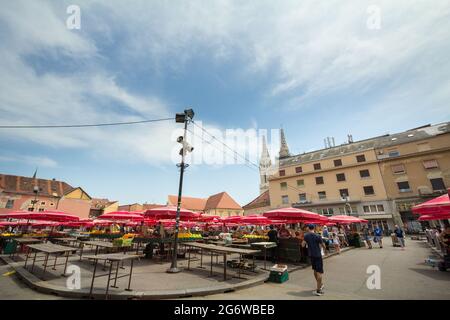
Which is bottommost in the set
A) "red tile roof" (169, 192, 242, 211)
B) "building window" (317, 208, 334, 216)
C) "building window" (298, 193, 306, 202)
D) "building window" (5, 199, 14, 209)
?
"building window" (317, 208, 334, 216)

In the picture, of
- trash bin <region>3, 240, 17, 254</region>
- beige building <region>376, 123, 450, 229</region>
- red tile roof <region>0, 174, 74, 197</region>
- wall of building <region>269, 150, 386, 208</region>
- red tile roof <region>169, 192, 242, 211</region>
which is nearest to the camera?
trash bin <region>3, 240, 17, 254</region>

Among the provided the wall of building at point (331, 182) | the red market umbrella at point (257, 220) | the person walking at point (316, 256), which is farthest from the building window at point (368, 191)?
the person walking at point (316, 256)

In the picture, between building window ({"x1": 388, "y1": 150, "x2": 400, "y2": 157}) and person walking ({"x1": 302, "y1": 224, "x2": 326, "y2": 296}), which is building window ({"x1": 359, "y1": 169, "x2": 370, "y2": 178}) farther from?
person walking ({"x1": 302, "y1": 224, "x2": 326, "y2": 296})

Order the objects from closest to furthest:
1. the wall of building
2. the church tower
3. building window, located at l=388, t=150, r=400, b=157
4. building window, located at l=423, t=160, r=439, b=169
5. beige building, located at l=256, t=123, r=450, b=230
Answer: building window, located at l=423, t=160, r=439, b=169 < beige building, located at l=256, t=123, r=450, b=230 < building window, located at l=388, t=150, r=400, b=157 < the wall of building < the church tower

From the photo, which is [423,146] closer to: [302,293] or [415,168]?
[415,168]

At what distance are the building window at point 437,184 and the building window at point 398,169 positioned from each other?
127 inches

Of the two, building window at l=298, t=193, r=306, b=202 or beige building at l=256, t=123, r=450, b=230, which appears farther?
building window at l=298, t=193, r=306, b=202

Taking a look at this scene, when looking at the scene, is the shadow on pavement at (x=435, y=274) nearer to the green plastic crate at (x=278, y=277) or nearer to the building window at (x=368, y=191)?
the green plastic crate at (x=278, y=277)

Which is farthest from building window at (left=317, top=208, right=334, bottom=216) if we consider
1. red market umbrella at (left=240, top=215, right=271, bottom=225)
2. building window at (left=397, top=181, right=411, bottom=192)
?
red market umbrella at (left=240, top=215, right=271, bottom=225)

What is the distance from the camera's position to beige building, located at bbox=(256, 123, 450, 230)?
90.1 ft

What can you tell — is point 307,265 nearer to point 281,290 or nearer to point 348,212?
point 281,290

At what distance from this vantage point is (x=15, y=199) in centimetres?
3709
